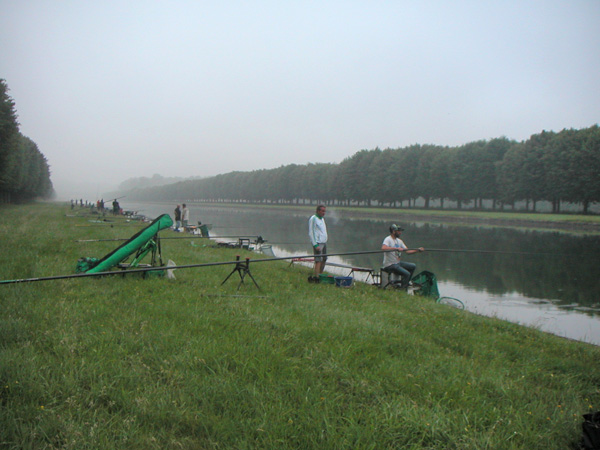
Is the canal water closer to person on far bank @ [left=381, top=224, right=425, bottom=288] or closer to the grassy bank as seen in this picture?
person on far bank @ [left=381, top=224, right=425, bottom=288]

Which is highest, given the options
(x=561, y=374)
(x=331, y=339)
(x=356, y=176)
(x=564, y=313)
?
(x=356, y=176)

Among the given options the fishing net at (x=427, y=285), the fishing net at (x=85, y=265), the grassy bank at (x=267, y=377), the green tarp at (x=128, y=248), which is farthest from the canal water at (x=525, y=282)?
the fishing net at (x=85, y=265)

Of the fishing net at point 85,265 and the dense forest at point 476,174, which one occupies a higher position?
the dense forest at point 476,174

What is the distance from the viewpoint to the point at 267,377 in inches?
172

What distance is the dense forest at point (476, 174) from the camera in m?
56.0

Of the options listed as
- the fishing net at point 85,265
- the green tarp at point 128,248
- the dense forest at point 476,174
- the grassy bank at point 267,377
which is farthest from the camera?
the dense forest at point 476,174

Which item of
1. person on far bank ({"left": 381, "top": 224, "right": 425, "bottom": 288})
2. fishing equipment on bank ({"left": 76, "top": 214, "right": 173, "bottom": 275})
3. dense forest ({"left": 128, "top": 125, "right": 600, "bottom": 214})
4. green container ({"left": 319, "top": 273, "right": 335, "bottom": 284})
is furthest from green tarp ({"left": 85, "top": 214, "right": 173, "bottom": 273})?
dense forest ({"left": 128, "top": 125, "right": 600, "bottom": 214})

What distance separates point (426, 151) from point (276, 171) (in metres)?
65.4

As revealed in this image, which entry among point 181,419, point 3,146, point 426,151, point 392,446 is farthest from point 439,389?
point 426,151

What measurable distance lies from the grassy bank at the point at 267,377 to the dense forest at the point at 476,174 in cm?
5896

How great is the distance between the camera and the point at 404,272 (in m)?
11.0

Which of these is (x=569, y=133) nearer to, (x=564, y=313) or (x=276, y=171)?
(x=564, y=313)

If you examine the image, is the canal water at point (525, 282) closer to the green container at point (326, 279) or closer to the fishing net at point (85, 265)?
the green container at point (326, 279)

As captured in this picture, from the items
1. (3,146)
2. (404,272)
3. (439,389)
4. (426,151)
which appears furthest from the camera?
(426,151)
